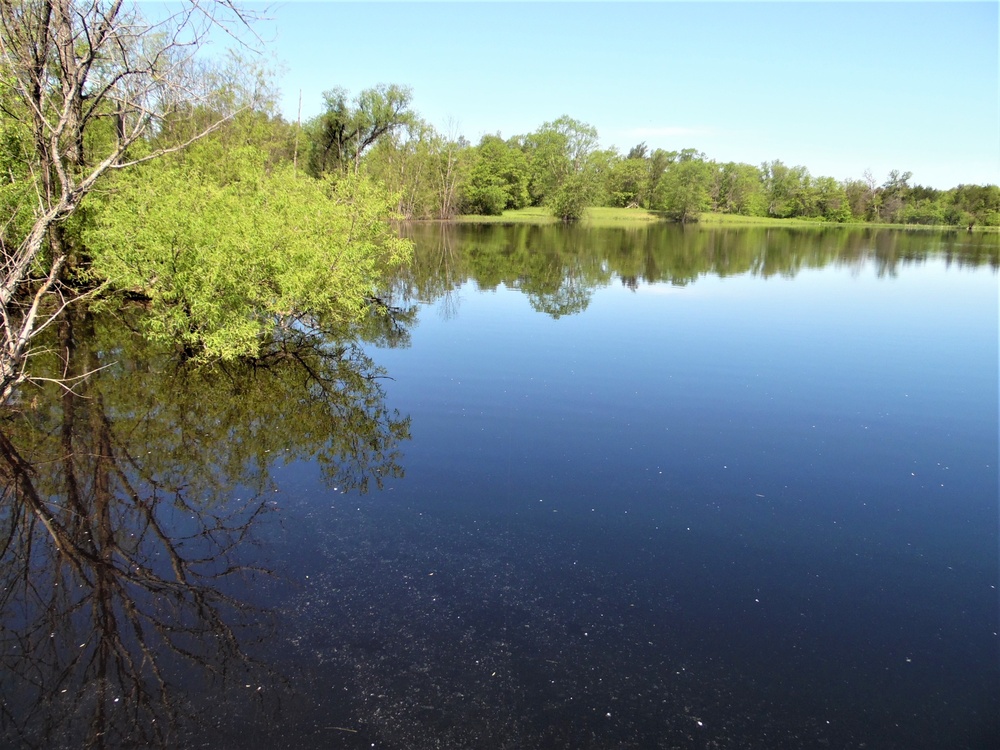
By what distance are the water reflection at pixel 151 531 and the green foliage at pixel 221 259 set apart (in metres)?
1.11

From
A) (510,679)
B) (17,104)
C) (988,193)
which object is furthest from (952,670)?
(988,193)

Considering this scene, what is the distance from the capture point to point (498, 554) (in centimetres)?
705

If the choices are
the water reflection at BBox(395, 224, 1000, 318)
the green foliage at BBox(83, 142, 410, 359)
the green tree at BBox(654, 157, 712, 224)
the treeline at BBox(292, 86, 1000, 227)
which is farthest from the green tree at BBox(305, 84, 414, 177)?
the green tree at BBox(654, 157, 712, 224)

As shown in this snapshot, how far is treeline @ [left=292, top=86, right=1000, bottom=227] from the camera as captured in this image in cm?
6328

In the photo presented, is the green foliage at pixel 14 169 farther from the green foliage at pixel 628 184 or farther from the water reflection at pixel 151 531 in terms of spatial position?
the green foliage at pixel 628 184

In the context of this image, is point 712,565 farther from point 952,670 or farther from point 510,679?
point 510,679

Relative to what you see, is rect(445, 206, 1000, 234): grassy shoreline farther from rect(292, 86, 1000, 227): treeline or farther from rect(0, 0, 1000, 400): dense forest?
rect(0, 0, 1000, 400): dense forest

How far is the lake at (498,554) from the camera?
16.2 feet

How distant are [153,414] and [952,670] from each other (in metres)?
11.3

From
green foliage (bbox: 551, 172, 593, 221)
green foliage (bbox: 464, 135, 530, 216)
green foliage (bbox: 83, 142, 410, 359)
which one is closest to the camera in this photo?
green foliage (bbox: 83, 142, 410, 359)

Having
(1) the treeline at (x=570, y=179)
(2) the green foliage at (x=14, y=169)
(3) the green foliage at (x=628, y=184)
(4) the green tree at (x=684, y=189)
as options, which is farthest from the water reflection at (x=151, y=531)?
(3) the green foliage at (x=628, y=184)

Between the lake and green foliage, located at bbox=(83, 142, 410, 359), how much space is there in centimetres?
117

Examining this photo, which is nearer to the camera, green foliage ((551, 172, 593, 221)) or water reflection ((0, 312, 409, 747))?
water reflection ((0, 312, 409, 747))

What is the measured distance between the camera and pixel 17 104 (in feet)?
45.2
